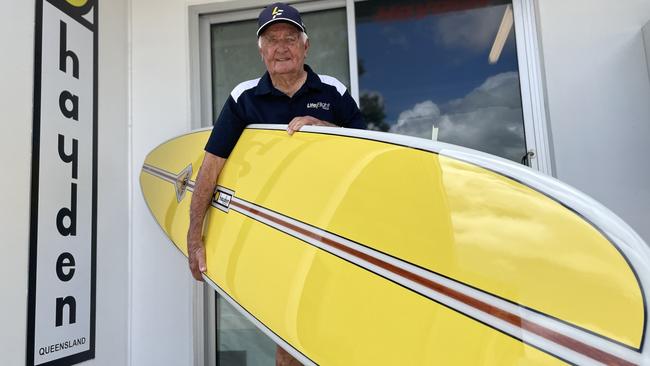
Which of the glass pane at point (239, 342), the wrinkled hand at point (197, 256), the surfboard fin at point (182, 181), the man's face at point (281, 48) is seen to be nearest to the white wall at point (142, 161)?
the glass pane at point (239, 342)

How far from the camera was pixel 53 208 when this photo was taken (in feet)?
6.44

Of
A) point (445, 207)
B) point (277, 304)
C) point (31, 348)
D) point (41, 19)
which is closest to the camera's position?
point (445, 207)

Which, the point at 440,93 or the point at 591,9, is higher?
the point at 591,9

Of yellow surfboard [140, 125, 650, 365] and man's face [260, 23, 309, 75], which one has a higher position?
man's face [260, 23, 309, 75]

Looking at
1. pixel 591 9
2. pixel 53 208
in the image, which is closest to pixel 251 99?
pixel 53 208

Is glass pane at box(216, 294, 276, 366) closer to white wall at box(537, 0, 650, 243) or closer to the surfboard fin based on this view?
the surfboard fin

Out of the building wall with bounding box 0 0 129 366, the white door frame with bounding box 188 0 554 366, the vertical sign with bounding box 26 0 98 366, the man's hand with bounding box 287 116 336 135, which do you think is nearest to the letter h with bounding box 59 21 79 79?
the vertical sign with bounding box 26 0 98 366

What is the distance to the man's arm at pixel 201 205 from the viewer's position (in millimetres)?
1726

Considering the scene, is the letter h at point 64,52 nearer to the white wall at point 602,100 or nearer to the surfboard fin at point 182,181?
the surfboard fin at point 182,181

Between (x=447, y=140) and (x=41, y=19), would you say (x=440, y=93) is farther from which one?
(x=41, y=19)

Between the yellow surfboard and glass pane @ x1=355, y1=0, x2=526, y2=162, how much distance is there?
1.06m

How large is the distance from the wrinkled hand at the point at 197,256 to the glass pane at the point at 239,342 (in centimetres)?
75

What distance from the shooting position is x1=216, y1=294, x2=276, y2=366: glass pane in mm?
2393

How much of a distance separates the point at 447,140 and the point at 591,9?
36.3 inches
